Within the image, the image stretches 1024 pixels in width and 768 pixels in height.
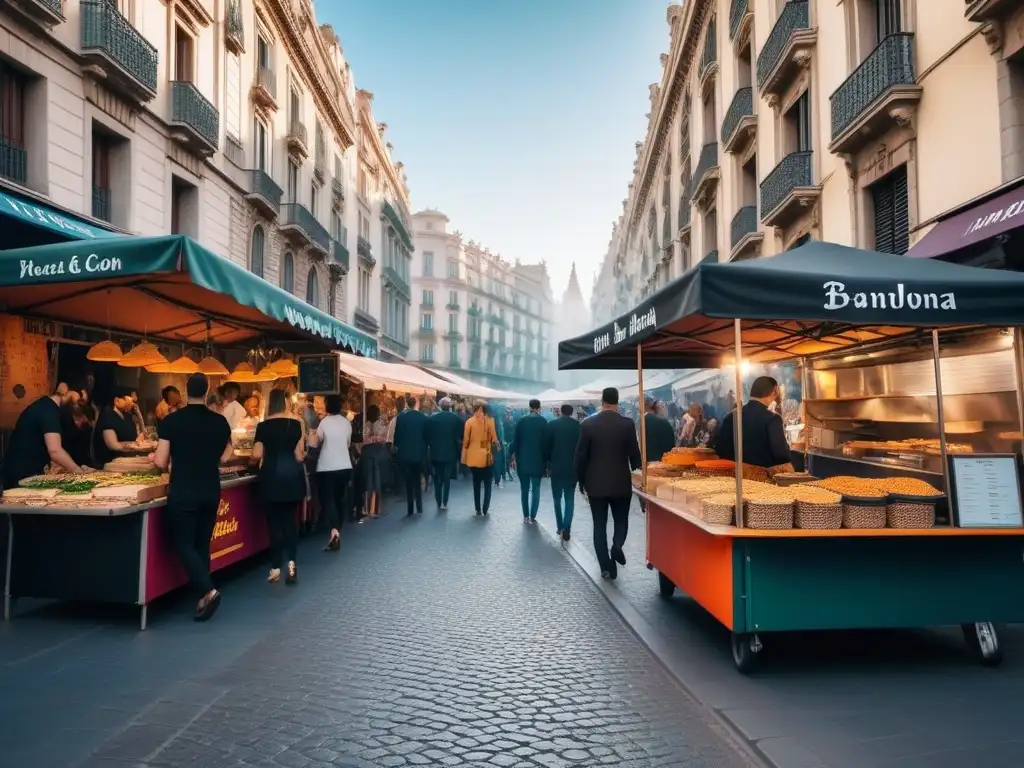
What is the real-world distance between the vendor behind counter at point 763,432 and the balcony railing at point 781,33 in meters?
11.8

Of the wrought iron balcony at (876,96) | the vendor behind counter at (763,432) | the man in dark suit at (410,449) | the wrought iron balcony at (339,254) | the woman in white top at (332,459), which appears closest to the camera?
the vendor behind counter at (763,432)

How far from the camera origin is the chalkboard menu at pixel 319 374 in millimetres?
→ 11492

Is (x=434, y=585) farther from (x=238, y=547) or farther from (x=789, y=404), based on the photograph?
(x=789, y=404)

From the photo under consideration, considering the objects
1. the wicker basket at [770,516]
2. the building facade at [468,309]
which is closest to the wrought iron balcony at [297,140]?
the wicker basket at [770,516]

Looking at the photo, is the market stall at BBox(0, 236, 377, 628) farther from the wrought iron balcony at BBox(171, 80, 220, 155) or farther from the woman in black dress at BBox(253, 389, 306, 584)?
the wrought iron balcony at BBox(171, 80, 220, 155)

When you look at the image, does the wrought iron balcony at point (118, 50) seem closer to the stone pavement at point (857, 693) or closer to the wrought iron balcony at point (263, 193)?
the wrought iron balcony at point (263, 193)

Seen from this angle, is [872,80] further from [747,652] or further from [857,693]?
[857,693]

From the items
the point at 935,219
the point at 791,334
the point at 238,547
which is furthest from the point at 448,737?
the point at 935,219

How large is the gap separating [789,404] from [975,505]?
9.63 m

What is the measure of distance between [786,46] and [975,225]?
326 inches

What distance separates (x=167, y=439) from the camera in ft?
20.5

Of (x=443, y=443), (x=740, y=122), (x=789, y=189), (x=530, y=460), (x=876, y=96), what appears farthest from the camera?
(x=740, y=122)

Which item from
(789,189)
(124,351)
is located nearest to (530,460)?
(124,351)

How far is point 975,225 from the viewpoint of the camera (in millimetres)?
9625
